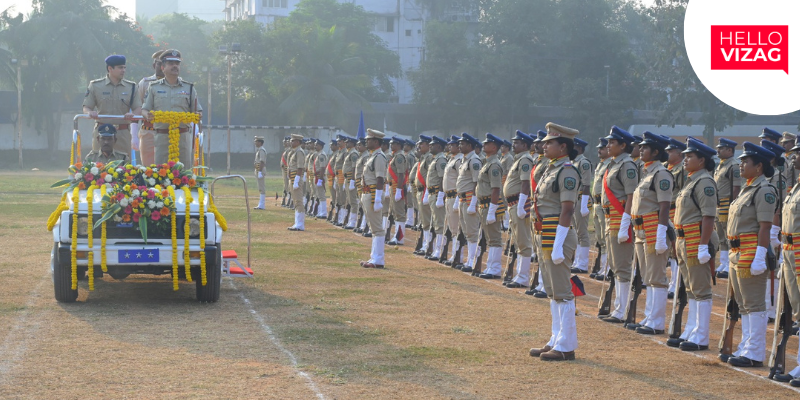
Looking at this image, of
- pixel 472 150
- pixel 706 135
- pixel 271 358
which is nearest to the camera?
pixel 271 358

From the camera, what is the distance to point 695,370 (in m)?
8.41

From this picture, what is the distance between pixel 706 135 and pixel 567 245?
49.5 m

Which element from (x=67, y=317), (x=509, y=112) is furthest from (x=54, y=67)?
(x=67, y=317)

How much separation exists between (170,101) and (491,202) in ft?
17.5

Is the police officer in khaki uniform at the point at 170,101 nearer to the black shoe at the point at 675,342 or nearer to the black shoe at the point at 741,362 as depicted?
the black shoe at the point at 675,342

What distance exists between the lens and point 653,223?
10391 mm

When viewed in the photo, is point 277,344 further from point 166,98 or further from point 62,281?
point 166,98

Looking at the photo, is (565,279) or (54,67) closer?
(565,279)

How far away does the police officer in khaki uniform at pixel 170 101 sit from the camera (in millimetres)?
12164

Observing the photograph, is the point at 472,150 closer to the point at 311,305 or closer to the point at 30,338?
the point at 311,305

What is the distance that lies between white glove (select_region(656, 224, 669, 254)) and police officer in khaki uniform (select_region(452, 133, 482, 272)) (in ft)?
18.7

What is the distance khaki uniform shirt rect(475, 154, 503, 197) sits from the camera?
14828 mm

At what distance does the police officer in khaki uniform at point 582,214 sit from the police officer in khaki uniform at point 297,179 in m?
8.27

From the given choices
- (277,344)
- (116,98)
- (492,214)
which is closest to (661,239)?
(277,344)
